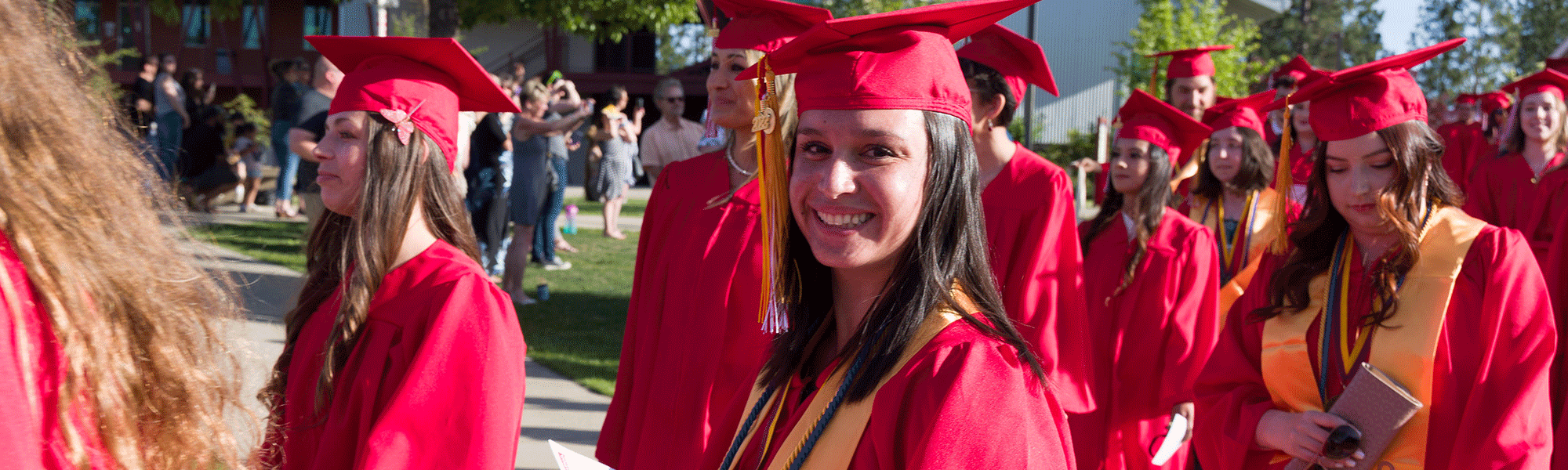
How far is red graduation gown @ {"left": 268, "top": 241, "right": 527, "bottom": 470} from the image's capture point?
2189 mm

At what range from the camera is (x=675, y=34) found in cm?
4200

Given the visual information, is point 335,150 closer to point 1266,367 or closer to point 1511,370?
point 1266,367

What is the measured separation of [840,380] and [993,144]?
2292 mm

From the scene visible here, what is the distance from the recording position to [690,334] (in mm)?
3018

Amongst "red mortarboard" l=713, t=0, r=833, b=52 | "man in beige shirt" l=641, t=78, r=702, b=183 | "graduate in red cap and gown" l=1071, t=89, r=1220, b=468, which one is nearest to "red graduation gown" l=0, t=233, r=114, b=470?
"red mortarboard" l=713, t=0, r=833, b=52

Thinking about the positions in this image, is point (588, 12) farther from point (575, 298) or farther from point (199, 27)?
point (199, 27)

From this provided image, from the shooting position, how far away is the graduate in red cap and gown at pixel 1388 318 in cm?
268

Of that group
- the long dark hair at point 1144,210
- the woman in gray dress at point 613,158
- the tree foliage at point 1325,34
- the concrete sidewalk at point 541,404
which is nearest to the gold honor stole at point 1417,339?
the long dark hair at point 1144,210

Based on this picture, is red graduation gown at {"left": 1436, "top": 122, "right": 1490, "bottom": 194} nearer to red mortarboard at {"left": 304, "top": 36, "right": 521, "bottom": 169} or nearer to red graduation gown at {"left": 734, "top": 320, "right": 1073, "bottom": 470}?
red mortarboard at {"left": 304, "top": 36, "right": 521, "bottom": 169}

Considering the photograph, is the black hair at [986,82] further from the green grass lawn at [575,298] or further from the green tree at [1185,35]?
the green tree at [1185,35]

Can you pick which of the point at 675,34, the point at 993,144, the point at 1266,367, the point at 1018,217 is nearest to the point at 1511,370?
the point at 1266,367

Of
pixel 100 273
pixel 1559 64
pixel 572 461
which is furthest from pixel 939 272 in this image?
pixel 1559 64

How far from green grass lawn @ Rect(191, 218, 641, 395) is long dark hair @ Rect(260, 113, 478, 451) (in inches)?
117

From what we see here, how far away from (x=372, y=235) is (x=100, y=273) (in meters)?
1.18
